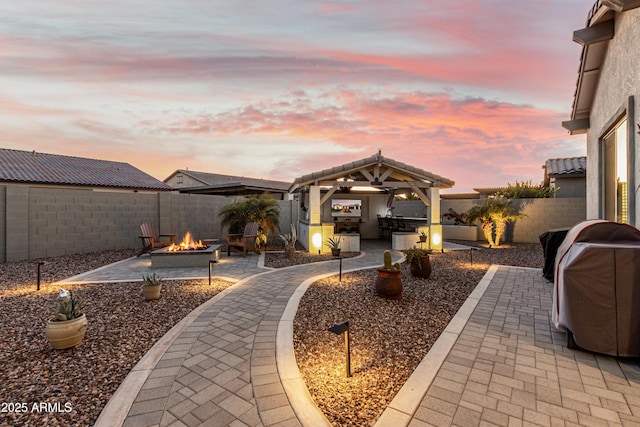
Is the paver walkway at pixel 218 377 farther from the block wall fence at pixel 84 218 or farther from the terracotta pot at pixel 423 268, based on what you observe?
the block wall fence at pixel 84 218

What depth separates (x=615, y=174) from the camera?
5.52 meters

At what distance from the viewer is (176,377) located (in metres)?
2.62

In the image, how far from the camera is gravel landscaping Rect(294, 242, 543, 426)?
234 centimetres

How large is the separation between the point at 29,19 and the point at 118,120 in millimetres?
5279

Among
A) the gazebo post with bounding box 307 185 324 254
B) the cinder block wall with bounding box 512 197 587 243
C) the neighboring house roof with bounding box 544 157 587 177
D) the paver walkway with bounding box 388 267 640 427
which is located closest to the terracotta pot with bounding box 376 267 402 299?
the paver walkway with bounding box 388 267 640 427

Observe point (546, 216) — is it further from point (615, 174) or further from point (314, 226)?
point (314, 226)

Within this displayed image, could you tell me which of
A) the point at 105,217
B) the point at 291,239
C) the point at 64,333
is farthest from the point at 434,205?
the point at 105,217

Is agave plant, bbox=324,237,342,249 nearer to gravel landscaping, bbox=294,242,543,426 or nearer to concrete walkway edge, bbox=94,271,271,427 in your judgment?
gravel landscaping, bbox=294,242,543,426

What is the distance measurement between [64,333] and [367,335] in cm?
347

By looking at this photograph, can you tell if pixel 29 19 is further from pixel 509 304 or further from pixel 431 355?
pixel 509 304

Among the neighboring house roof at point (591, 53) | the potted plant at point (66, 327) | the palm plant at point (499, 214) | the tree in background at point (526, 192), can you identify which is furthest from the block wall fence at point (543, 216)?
the potted plant at point (66, 327)

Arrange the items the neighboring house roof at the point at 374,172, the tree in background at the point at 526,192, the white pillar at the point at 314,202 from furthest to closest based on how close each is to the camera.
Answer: the tree in background at the point at 526,192 → the white pillar at the point at 314,202 → the neighboring house roof at the point at 374,172

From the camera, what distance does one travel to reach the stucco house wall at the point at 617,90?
401 centimetres

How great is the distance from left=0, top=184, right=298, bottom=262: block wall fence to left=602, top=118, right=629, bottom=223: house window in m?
13.1
